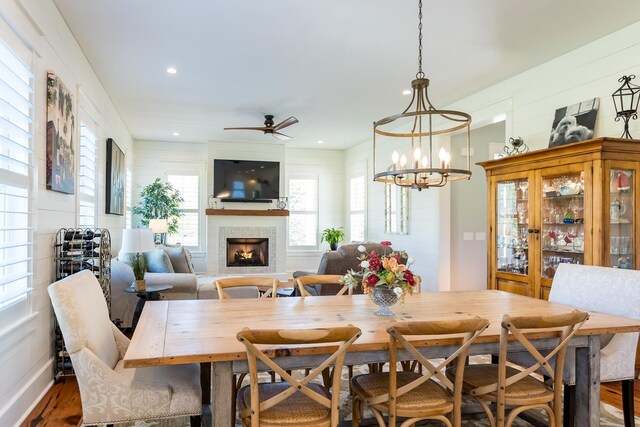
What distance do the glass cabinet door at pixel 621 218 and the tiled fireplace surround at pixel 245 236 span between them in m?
6.08

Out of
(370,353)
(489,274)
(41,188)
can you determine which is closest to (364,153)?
(489,274)

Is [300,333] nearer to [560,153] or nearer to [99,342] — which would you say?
[99,342]

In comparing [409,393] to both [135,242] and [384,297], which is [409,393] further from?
[135,242]

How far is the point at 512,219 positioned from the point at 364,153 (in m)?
4.72

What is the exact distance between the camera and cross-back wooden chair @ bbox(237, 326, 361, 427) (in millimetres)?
1678

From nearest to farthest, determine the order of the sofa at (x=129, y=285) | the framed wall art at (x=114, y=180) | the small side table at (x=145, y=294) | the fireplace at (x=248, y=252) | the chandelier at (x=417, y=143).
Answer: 1. the chandelier at (x=417, y=143)
2. the small side table at (x=145, y=294)
3. the sofa at (x=129, y=285)
4. the framed wall art at (x=114, y=180)
5. the fireplace at (x=248, y=252)

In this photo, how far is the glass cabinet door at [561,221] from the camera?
3652 millimetres

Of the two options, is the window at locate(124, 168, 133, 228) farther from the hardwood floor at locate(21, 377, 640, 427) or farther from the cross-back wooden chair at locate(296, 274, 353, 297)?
the cross-back wooden chair at locate(296, 274, 353, 297)

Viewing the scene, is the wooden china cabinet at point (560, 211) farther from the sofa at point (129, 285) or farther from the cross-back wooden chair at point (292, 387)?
the sofa at point (129, 285)

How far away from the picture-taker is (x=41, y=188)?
9.77 feet

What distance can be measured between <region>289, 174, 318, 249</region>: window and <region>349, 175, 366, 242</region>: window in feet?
2.61

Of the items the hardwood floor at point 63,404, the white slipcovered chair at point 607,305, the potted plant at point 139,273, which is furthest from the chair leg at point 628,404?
the potted plant at point 139,273

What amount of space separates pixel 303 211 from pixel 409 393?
25.2ft

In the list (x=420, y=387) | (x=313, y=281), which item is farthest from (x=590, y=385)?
(x=313, y=281)
